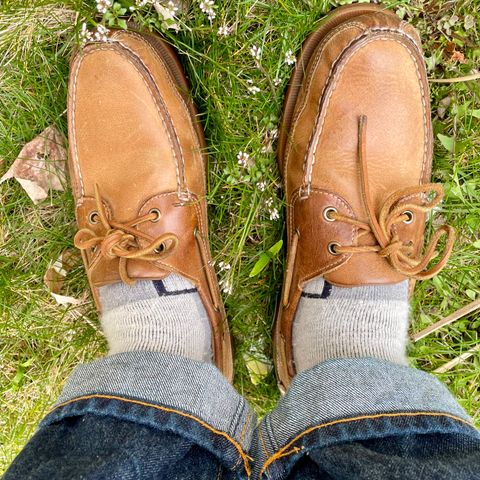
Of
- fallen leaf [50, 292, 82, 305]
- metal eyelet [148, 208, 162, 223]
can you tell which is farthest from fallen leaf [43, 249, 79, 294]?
metal eyelet [148, 208, 162, 223]

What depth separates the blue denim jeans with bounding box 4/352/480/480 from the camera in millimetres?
1122

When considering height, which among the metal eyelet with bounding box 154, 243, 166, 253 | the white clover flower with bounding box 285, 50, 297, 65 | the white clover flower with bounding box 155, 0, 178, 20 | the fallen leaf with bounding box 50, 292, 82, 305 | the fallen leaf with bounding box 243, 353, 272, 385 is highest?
the white clover flower with bounding box 155, 0, 178, 20

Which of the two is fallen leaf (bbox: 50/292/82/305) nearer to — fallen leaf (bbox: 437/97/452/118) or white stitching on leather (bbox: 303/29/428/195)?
white stitching on leather (bbox: 303/29/428/195)

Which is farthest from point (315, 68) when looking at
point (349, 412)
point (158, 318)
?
point (349, 412)

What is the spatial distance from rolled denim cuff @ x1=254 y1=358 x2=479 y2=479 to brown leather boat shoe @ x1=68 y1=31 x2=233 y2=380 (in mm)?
484

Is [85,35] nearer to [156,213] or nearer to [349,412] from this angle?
[156,213]

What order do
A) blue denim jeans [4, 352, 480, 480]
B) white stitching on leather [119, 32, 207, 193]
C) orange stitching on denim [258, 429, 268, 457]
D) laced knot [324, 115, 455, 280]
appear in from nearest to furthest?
blue denim jeans [4, 352, 480, 480] → orange stitching on denim [258, 429, 268, 457] → laced knot [324, 115, 455, 280] → white stitching on leather [119, 32, 207, 193]

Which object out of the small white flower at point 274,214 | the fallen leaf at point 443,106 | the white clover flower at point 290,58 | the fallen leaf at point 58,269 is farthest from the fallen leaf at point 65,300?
the fallen leaf at point 443,106

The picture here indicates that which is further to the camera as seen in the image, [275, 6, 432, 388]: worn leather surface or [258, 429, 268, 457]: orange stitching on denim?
[275, 6, 432, 388]: worn leather surface

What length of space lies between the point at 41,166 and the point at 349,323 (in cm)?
117

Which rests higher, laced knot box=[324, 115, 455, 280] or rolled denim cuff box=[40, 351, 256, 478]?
laced knot box=[324, 115, 455, 280]

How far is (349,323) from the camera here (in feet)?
5.14

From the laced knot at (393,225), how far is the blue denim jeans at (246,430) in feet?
1.11

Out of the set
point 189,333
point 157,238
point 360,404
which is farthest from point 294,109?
point 360,404
